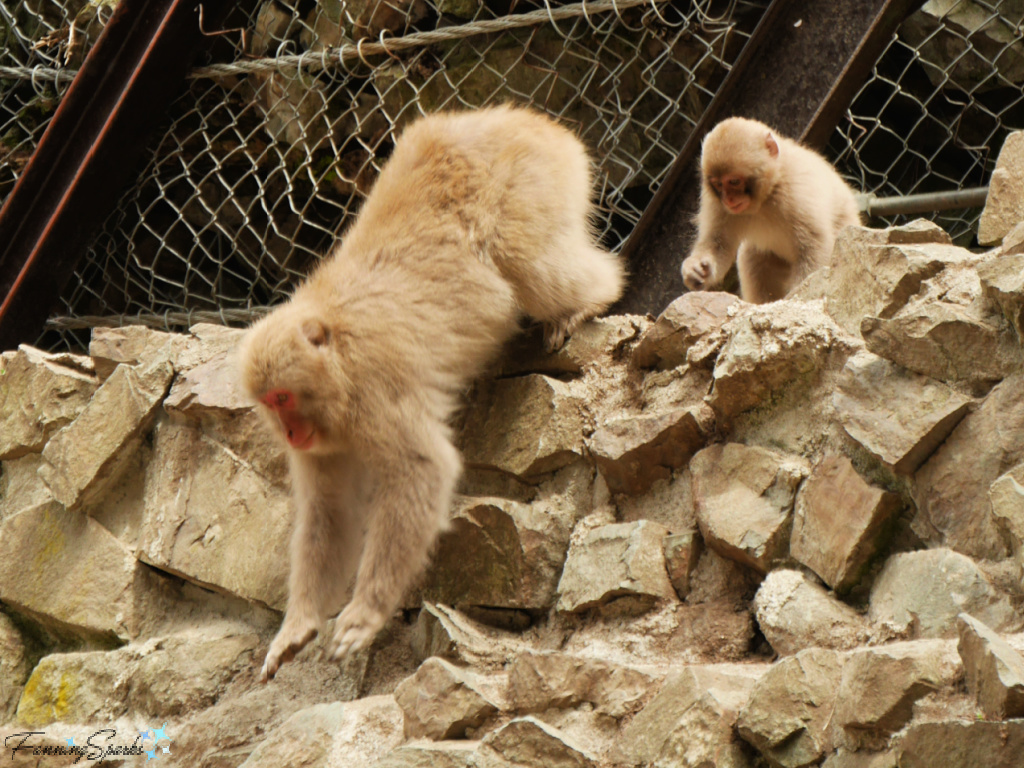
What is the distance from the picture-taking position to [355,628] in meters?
2.80

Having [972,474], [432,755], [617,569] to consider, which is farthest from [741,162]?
[432,755]

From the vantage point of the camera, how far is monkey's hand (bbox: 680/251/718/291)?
12.0 feet

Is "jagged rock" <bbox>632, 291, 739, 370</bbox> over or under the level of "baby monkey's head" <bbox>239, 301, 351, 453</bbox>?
over

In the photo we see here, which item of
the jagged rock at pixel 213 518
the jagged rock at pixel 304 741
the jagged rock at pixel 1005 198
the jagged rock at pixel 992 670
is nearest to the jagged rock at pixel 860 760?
the jagged rock at pixel 992 670

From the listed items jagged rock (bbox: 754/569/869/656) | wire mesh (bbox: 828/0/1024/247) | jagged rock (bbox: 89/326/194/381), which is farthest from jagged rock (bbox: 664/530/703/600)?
wire mesh (bbox: 828/0/1024/247)

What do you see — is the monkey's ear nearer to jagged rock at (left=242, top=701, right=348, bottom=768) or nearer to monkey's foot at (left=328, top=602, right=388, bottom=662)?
monkey's foot at (left=328, top=602, right=388, bottom=662)

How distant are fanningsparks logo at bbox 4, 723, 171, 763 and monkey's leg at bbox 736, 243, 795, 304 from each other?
254cm

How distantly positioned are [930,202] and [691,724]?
214cm

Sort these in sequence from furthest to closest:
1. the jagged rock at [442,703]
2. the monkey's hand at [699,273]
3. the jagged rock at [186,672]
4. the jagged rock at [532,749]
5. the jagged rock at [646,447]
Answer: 1. the monkey's hand at [699,273]
2. the jagged rock at [186,672]
3. the jagged rock at [646,447]
4. the jagged rock at [442,703]
5. the jagged rock at [532,749]

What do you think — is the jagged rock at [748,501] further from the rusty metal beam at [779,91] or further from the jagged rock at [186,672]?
the jagged rock at [186,672]

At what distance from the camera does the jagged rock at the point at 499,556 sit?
2998 mm

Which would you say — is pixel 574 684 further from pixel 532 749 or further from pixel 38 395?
pixel 38 395

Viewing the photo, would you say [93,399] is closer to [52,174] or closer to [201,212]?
[52,174]

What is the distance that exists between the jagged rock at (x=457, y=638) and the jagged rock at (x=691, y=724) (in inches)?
27.3
